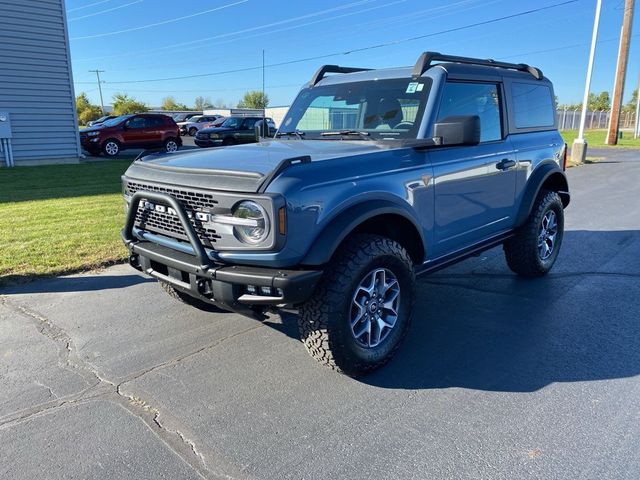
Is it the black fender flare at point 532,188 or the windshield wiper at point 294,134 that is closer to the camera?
the windshield wiper at point 294,134

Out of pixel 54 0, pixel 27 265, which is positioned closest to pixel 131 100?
Answer: pixel 54 0

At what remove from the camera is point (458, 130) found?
11.5ft

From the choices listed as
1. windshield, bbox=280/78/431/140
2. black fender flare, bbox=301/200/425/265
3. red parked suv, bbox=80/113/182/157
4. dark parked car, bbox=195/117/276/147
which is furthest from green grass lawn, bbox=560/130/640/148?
black fender flare, bbox=301/200/425/265

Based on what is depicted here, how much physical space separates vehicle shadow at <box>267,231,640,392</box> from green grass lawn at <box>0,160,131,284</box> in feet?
10.2

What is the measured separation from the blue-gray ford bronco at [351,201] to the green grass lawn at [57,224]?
2207mm

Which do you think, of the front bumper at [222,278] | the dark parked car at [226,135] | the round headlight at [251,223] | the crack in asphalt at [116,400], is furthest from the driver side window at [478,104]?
the dark parked car at [226,135]

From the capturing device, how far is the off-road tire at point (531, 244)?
5.14m

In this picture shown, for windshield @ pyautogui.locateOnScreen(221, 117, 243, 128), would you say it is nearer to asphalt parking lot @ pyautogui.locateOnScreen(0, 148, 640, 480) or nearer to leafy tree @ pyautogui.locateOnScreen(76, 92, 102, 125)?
asphalt parking lot @ pyautogui.locateOnScreen(0, 148, 640, 480)

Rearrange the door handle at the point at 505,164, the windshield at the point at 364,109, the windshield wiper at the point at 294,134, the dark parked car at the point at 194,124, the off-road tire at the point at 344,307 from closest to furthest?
the off-road tire at the point at 344,307 < the windshield at the point at 364,109 < the door handle at the point at 505,164 < the windshield wiper at the point at 294,134 < the dark parked car at the point at 194,124

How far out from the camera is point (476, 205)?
4.29m

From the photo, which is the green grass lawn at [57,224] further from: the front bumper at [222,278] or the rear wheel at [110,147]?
the rear wheel at [110,147]

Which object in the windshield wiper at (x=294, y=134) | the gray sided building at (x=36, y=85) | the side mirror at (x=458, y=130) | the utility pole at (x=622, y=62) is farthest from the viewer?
the utility pole at (x=622, y=62)

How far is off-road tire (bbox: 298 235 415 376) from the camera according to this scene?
3057mm

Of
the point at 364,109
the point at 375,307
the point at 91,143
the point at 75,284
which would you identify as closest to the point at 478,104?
the point at 364,109
